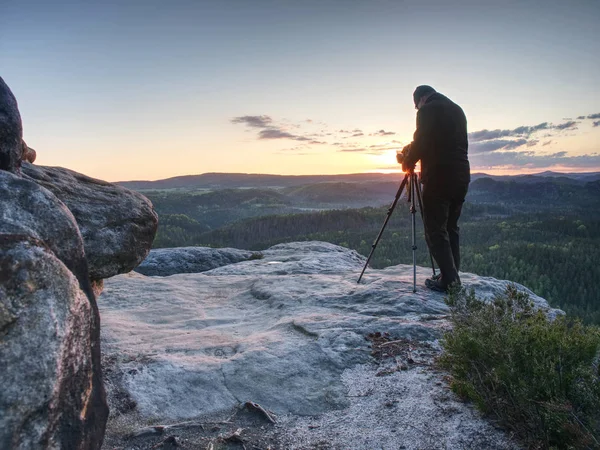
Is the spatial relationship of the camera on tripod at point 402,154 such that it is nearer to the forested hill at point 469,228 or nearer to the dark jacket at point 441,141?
the dark jacket at point 441,141

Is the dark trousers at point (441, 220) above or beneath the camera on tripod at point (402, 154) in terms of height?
beneath

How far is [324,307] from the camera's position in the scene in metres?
7.57

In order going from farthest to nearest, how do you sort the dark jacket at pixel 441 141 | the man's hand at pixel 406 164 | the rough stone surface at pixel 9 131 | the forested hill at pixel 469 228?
the forested hill at pixel 469 228, the man's hand at pixel 406 164, the dark jacket at pixel 441 141, the rough stone surface at pixel 9 131

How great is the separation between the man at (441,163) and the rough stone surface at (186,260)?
30.7ft

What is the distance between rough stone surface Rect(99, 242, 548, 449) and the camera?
4.51 m

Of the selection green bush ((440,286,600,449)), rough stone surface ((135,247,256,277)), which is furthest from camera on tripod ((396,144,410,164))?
rough stone surface ((135,247,256,277))

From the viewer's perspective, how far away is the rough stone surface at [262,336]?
451cm

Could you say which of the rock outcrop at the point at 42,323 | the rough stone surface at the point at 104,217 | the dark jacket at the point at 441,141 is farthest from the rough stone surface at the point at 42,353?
the dark jacket at the point at 441,141

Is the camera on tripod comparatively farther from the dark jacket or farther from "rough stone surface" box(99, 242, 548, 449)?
"rough stone surface" box(99, 242, 548, 449)

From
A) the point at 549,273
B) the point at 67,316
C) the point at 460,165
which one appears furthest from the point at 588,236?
the point at 67,316

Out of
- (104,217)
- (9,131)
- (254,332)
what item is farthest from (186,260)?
(9,131)

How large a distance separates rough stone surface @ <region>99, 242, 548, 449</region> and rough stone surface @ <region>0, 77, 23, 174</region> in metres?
2.60

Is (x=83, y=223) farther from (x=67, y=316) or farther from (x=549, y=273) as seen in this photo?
(x=549, y=273)

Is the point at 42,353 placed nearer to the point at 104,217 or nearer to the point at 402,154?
the point at 104,217
